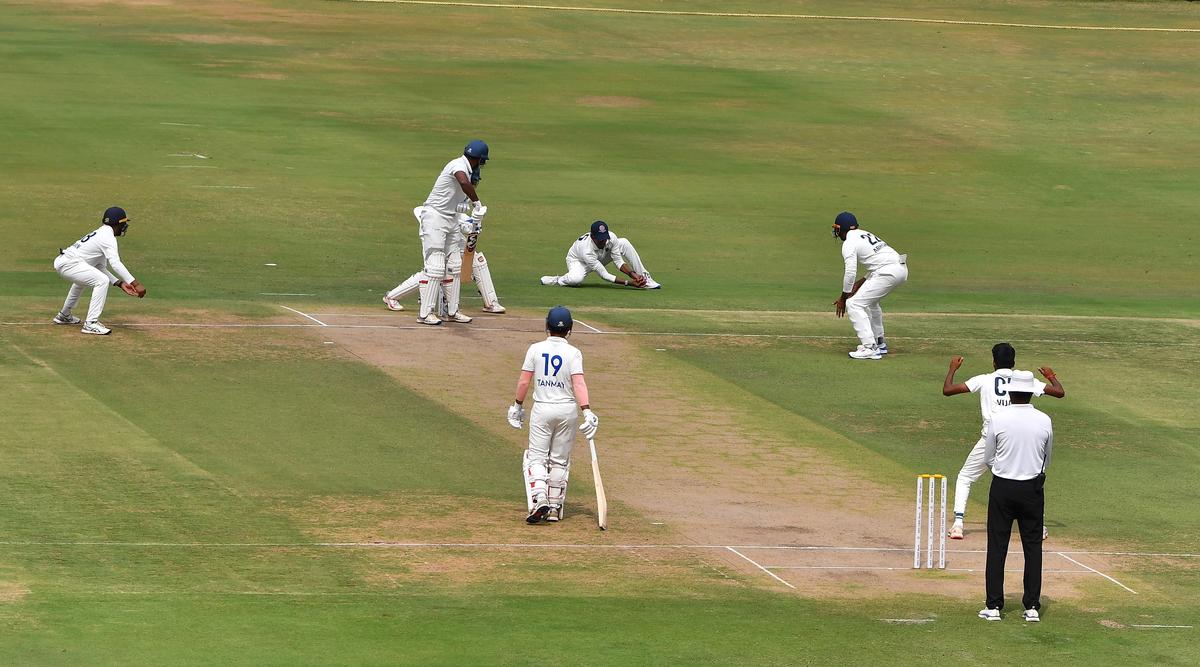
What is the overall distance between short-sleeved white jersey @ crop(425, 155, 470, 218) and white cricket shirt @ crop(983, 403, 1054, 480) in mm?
12698

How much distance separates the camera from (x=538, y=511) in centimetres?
1758

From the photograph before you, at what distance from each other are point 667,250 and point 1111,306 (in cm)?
859

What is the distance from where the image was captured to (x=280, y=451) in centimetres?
2008

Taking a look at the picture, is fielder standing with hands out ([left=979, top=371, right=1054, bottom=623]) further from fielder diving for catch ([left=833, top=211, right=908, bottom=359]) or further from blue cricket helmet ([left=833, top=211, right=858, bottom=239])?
blue cricket helmet ([left=833, top=211, right=858, bottom=239])

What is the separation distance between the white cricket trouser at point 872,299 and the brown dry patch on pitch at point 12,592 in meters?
13.9

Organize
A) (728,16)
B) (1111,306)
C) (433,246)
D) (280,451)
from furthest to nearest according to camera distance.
Result: (728,16)
(1111,306)
(433,246)
(280,451)

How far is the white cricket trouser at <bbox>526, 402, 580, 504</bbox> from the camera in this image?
1728 centimetres

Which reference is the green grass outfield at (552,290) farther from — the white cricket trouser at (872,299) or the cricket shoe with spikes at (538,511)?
the white cricket trouser at (872,299)

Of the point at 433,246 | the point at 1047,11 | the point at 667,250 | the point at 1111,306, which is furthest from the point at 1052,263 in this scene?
the point at 1047,11

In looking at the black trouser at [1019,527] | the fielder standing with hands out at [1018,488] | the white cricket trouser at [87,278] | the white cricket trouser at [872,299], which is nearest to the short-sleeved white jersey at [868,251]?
the white cricket trouser at [872,299]

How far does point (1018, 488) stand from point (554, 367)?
15.1 feet

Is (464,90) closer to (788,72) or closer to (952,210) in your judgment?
(788,72)

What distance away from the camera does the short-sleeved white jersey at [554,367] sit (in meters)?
17.1

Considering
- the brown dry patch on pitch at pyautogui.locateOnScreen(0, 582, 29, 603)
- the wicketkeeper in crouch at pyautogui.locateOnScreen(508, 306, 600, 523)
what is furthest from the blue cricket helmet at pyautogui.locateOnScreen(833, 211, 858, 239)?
the brown dry patch on pitch at pyautogui.locateOnScreen(0, 582, 29, 603)
